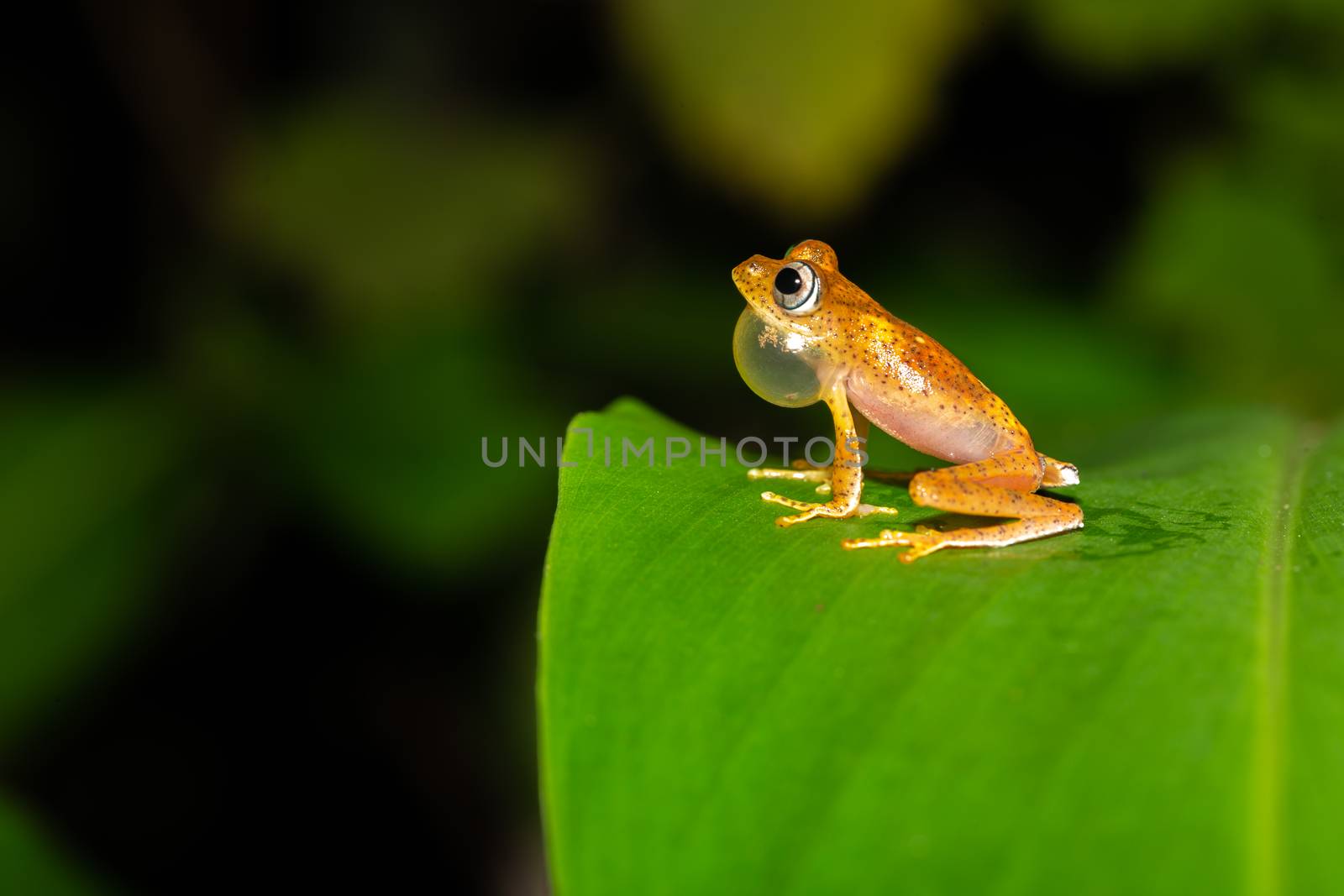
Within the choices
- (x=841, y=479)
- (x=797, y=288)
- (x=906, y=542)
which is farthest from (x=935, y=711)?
(x=797, y=288)

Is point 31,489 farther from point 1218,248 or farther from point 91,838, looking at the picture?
point 1218,248

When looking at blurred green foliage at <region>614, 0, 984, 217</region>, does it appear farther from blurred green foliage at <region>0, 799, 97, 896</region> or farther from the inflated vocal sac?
blurred green foliage at <region>0, 799, 97, 896</region>

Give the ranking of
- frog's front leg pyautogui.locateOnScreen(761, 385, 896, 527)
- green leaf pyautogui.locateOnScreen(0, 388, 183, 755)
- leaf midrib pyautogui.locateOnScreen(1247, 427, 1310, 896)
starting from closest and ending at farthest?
1. leaf midrib pyautogui.locateOnScreen(1247, 427, 1310, 896)
2. frog's front leg pyautogui.locateOnScreen(761, 385, 896, 527)
3. green leaf pyautogui.locateOnScreen(0, 388, 183, 755)

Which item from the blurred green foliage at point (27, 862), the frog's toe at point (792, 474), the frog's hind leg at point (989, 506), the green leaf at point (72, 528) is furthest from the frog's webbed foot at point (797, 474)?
the green leaf at point (72, 528)

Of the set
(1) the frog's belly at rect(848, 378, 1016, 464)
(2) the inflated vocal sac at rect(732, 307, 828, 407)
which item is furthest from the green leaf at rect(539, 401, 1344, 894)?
(2) the inflated vocal sac at rect(732, 307, 828, 407)

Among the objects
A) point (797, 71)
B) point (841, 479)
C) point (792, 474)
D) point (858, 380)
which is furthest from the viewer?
point (797, 71)

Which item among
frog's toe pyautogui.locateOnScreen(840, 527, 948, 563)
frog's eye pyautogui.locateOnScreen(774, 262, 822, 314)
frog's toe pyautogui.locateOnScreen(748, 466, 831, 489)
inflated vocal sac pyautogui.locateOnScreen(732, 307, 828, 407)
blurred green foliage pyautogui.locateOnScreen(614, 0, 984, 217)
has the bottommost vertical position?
frog's toe pyautogui.locateOnScreen(840, 527, 948, 563)

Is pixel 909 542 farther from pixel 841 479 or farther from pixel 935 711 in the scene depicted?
pixel 935 711

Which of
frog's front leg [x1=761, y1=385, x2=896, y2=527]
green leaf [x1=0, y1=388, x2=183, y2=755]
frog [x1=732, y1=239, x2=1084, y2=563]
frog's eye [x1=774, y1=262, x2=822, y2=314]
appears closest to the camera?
frog's front leg [x1=761, y1=385, x2=896, y2=527]
